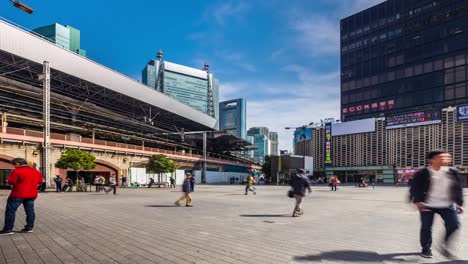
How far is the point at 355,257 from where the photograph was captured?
18.6ft

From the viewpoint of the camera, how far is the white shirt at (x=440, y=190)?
17.6 ft

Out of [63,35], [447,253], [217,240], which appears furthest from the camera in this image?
[63,35]

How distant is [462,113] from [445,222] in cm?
5680

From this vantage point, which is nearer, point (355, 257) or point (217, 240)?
point (355, 257)

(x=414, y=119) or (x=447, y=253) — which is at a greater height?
(x=414, y=119)

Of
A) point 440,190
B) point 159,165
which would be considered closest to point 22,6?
point 159,165

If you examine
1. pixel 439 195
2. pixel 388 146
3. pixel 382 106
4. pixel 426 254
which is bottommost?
pixel 426 254

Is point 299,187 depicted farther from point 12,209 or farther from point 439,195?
point 12,209

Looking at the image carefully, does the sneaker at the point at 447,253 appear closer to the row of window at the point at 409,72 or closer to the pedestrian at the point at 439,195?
the pedestrian at the point at 439,195

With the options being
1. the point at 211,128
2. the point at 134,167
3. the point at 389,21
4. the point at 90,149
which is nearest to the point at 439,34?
the point at 389,21

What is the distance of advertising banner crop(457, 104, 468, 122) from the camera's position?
52.3 meters

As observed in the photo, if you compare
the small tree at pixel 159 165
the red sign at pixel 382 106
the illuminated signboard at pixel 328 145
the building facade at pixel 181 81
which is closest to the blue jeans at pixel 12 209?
the small tree at pixel 159 165

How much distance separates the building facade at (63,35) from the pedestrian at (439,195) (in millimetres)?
85776

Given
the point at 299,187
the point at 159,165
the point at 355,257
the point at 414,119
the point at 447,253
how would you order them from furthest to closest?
the point at 414,119 → the point at 159,165 → the point at 299,187 → the point at 355,257 → the point at 447,253
